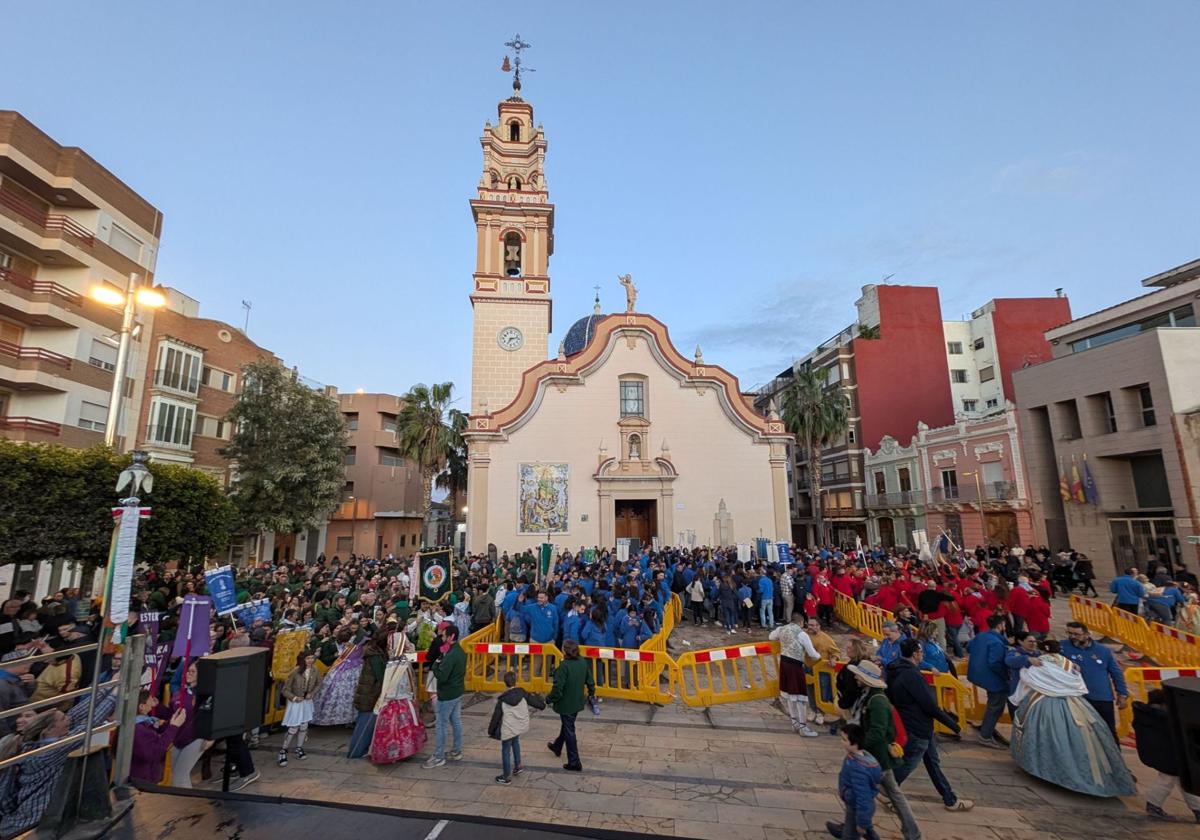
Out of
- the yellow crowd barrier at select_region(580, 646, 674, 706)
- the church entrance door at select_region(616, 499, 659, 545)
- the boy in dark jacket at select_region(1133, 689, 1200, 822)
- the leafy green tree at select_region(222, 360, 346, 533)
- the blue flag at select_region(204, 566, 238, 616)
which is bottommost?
the yellow crowd barrier at select_region(580, 646, 674, 706)

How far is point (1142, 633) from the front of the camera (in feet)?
35.6

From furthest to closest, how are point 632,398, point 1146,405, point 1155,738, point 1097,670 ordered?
point 632,398 < point 1146,405 < point 1097,670 < point 1155,738

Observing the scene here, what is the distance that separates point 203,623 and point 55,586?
18771mm

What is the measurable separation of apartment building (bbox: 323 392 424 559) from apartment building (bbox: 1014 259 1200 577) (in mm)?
39262

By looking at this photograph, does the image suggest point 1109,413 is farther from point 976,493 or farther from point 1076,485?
point 976,493

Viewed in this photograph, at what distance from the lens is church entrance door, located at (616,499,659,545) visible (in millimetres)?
27625

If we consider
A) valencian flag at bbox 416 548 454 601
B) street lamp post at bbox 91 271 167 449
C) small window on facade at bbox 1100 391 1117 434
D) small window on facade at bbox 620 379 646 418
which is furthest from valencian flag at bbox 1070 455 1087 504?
street lamp post at bbox 91 271 167 449

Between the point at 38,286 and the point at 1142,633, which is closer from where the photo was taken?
the point at 1142,633

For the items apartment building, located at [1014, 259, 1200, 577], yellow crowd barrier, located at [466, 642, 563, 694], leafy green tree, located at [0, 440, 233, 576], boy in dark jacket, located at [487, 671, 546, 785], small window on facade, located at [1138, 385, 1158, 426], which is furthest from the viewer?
small window on facade, located at [1138, 385, 1158, 426]

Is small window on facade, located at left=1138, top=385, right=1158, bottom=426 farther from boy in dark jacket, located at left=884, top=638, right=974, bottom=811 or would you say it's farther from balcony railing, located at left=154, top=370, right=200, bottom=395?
balcony railing, located at left=154, top=370, right=200, bottom=395

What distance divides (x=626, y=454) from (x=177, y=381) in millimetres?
21764

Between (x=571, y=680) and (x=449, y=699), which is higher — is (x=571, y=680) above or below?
above

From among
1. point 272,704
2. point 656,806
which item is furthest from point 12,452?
point 656,806

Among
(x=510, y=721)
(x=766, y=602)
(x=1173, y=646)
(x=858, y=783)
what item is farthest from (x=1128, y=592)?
(x=510, y=721)
